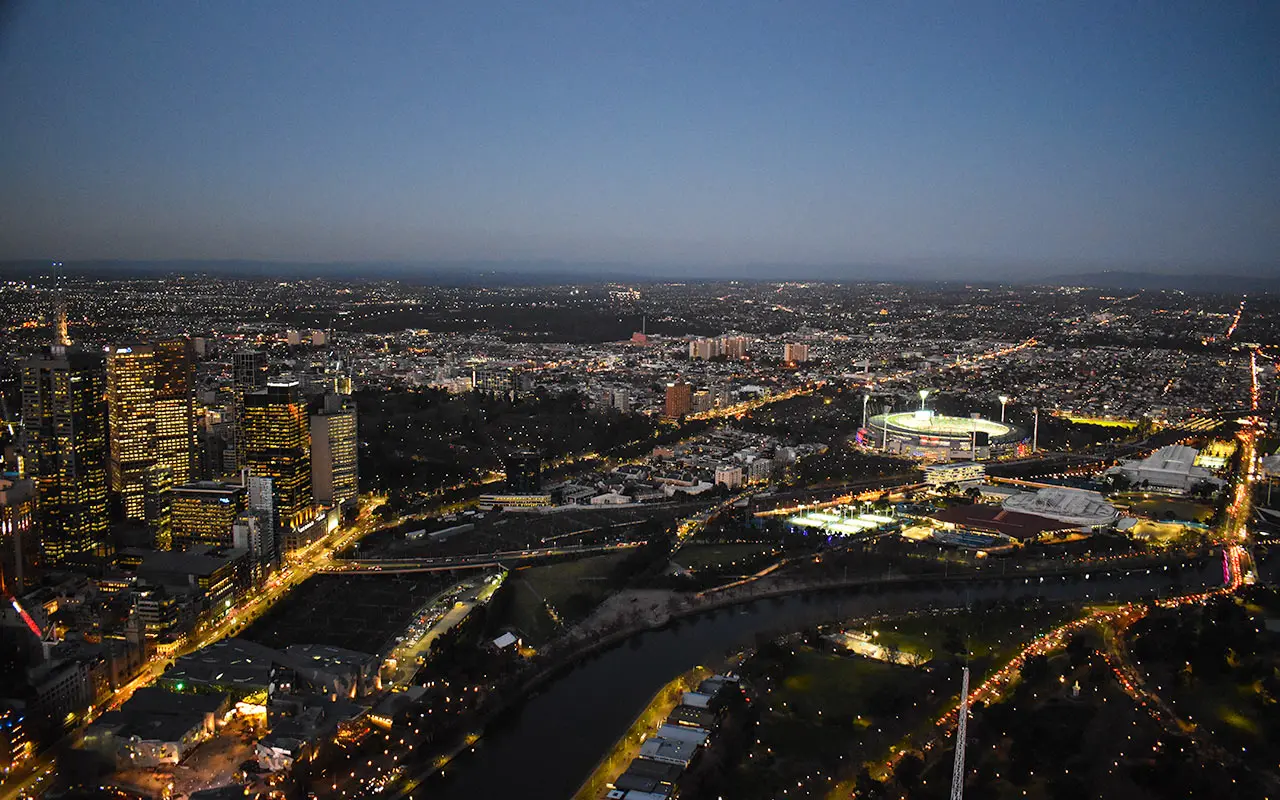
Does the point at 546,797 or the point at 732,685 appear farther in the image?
the point at 732,685

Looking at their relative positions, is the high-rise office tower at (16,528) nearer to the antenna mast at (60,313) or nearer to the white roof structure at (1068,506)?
the antenna mast at (60,313)

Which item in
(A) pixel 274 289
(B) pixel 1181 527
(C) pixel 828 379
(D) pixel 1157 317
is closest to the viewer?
(B) pixel 1181 527

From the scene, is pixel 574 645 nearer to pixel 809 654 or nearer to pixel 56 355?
pixel 809 654

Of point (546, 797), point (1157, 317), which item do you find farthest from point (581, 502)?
point (1157, 317)

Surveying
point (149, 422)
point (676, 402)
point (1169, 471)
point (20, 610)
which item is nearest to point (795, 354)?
point (676, 402)

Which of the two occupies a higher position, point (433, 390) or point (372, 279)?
point (372, 279)
